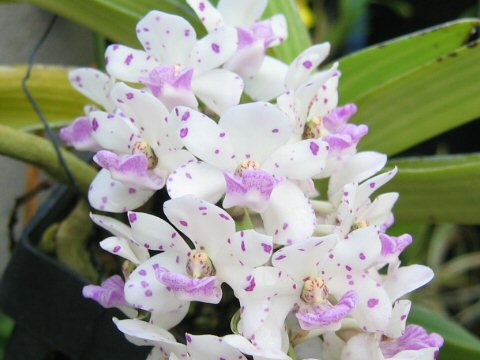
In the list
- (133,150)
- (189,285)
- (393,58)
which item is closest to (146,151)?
(133,150)

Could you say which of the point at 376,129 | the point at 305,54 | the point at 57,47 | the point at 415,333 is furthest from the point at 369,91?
the point at 57,47

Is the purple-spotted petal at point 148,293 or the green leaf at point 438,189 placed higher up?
the green leaf at point 438,189

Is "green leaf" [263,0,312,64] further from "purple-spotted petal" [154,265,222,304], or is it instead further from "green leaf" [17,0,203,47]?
"purple-spotted petal" [154,265,222,304]

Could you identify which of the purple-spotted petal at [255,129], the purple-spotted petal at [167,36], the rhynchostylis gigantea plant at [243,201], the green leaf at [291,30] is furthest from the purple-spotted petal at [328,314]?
the green leaf at [291,30]

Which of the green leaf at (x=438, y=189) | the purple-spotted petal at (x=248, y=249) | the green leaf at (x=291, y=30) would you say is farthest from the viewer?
the green leaf at (x=291, y=30)

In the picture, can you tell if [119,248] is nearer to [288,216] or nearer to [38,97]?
[288,216]

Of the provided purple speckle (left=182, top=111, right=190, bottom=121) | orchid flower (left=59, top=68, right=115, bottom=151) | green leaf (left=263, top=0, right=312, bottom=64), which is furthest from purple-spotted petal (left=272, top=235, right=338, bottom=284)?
green leaf (left=263, top=0, right=312, bottom=64)

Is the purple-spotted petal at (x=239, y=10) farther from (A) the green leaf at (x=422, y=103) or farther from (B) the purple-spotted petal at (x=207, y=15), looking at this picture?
(A) the green leaf at (x=422, y=103)
